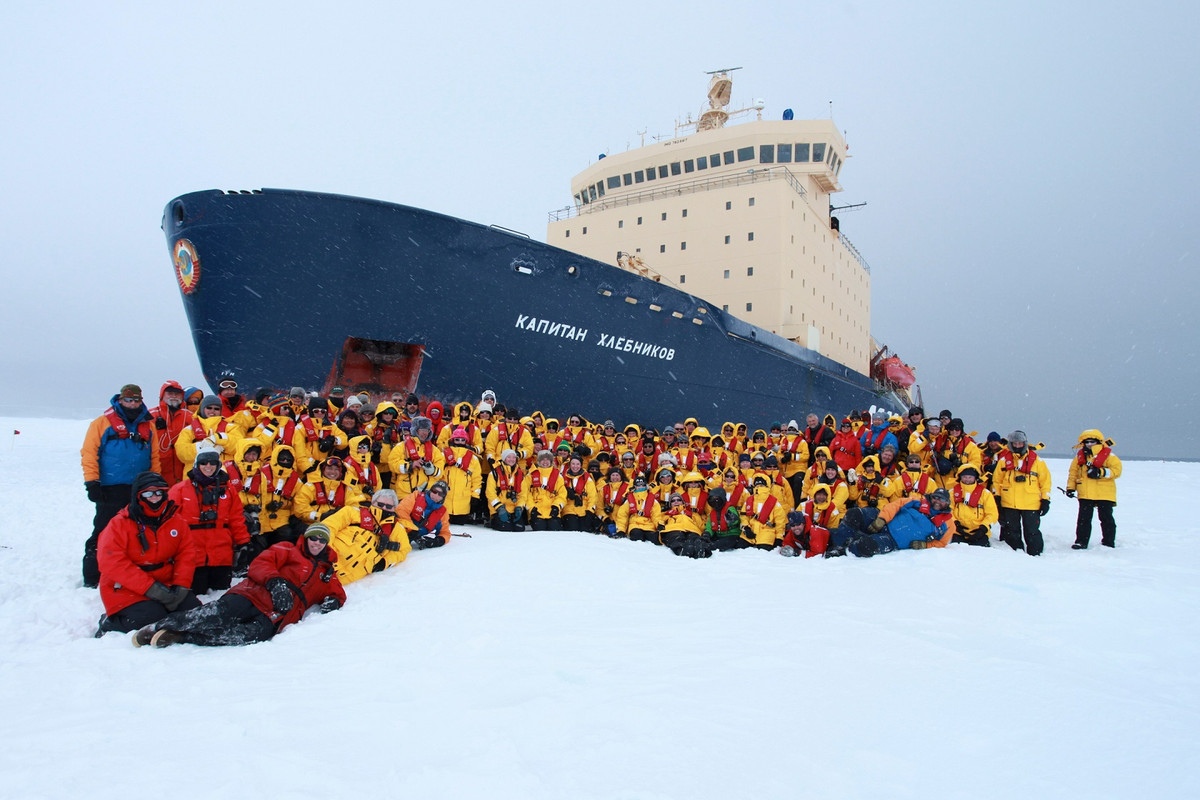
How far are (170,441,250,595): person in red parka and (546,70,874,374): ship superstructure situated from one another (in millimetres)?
9487

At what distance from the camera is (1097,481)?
539 cm

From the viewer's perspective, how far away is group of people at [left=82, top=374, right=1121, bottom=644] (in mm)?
3143

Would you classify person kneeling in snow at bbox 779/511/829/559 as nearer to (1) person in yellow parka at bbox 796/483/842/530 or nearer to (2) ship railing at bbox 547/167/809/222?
(1) person in yellow parka at bbox 796/483/842/530

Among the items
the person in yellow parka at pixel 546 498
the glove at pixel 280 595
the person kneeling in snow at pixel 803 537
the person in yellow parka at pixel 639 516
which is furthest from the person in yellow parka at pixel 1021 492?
the glove at pixel 280 595

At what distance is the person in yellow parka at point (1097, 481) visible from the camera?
537cm

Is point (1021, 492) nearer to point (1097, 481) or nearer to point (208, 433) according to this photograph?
point (1097, 481)

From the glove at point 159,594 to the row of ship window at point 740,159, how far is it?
46.8 feet

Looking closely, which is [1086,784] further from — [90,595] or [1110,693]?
[90,595]

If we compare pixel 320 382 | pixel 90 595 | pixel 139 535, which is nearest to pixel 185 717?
pixel 139 535

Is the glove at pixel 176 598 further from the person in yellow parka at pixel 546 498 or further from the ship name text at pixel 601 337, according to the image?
the ship name text at pixel 601 337

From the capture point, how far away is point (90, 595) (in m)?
3.38

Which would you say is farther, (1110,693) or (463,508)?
(463,508)

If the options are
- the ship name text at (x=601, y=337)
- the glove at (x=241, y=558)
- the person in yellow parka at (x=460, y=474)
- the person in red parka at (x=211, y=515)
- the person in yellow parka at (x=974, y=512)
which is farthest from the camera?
the ship name text at (x=601, y=337)

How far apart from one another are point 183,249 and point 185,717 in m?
7.47
